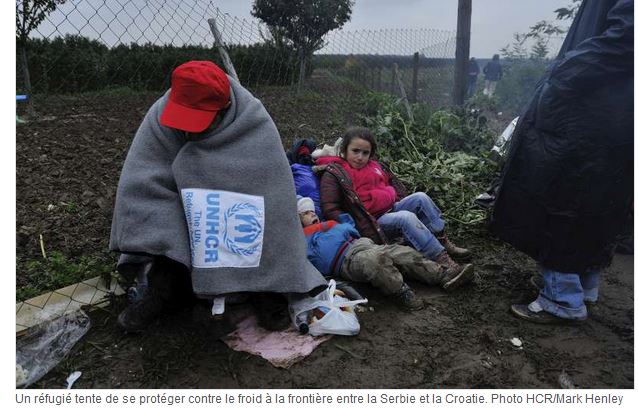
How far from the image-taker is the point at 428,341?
2.43 metres

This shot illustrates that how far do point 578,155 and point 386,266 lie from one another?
3.45 ft

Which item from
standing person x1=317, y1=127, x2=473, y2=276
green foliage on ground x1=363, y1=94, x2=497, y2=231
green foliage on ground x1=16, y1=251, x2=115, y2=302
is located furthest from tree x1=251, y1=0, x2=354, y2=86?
green foliage on ground x1=16, y1=251, x2=115, y2=302

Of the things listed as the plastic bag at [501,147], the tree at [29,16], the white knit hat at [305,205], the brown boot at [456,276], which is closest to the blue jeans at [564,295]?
the brown boot at [456,276]

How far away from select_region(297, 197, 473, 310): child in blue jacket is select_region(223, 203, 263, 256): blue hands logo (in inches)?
24.2

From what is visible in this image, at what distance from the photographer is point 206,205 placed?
228cm

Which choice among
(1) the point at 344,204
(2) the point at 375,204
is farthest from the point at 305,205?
(2) the point at 375,204

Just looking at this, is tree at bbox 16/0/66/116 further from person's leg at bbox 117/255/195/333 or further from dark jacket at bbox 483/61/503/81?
dark jacket at bbox 483/61/503/81

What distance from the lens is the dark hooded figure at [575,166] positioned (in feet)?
7.11

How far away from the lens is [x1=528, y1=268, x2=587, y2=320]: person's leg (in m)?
2.53

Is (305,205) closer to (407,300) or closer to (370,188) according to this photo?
(370,188)
